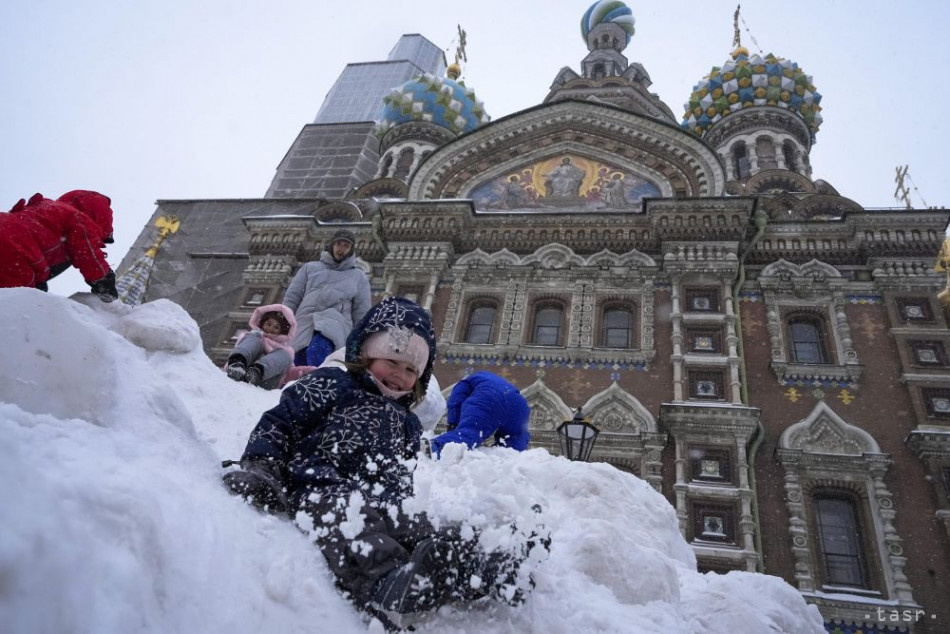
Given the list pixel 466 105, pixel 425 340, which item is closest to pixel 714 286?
pixel 425 340

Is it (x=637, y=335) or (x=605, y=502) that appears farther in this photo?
(x=637, y=335)

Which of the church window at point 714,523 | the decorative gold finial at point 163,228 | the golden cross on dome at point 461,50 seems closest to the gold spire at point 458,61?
the golden cross on dome at point 461,50

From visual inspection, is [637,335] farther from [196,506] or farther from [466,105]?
[466,105]

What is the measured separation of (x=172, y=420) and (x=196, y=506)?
514mm

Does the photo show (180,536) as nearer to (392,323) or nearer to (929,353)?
(392,323)

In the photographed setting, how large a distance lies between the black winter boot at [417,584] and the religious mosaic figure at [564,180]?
10.7m

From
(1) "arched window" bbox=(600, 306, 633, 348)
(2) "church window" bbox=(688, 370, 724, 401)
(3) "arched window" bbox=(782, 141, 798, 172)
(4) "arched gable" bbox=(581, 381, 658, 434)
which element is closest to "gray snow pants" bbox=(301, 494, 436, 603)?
(4) "arched gable" bbox=(581, 381, 658, 434)

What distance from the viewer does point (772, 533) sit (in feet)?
24.9

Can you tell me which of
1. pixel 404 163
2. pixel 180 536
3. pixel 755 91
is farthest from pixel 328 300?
pixel 755 91

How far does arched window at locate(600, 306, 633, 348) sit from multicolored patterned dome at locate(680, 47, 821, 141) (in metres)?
10.2

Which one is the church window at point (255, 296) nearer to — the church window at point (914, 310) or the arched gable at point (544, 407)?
the arched gable at point (544, 407)

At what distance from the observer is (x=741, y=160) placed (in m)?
16.9

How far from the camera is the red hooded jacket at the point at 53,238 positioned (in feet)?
10.6

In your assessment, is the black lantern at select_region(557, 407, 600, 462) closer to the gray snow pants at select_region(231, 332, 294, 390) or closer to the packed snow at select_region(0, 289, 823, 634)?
the gray snow pants at select_region(231, 332, 294, 390)
